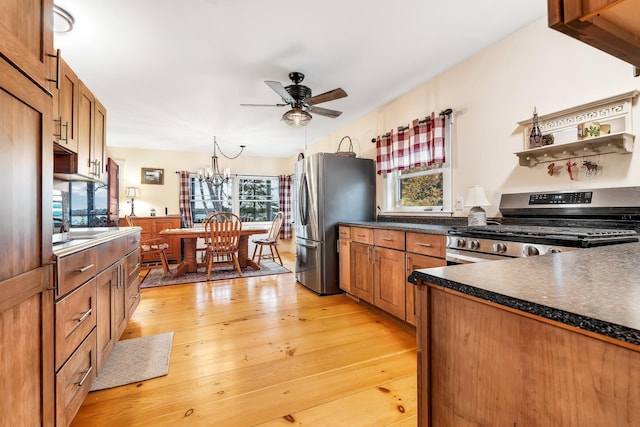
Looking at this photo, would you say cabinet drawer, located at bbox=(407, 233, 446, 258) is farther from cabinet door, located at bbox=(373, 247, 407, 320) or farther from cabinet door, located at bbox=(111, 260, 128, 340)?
cabinet door, located at bbox=(111, 260, 128, 340)

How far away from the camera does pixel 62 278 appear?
1227 mm

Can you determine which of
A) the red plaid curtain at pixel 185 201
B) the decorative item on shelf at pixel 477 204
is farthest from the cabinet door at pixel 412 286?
the red plaid curtain at pixel 185 201

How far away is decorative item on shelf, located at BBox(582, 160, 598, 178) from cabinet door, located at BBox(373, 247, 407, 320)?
132cm

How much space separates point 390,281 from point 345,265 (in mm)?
819

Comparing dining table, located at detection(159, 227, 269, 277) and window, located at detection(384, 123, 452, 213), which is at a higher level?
window, located at detection(384, 123, 452, 213)

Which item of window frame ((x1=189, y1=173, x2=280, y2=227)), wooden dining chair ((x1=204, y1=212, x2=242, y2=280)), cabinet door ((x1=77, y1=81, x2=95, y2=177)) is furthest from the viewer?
window frame ((x1=189, y1=173, x2=280, y2=227))

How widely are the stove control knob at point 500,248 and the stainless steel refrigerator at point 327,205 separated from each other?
6.68 ft

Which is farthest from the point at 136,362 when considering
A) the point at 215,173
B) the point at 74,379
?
the point at 215,173

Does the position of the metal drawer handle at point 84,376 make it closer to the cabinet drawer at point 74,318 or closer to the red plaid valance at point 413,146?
the cabinet drawer at point 74,318

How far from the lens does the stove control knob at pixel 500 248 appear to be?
66.2 inches

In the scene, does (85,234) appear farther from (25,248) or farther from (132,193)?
(132,193)

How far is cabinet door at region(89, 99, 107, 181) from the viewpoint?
2.40 m

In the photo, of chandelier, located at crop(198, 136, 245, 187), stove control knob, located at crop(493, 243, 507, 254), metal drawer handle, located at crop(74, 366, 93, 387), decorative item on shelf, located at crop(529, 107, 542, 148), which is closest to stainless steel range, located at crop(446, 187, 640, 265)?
stove control knob, located at crop(493, 243, 507, 254)

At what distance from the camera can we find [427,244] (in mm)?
2264
